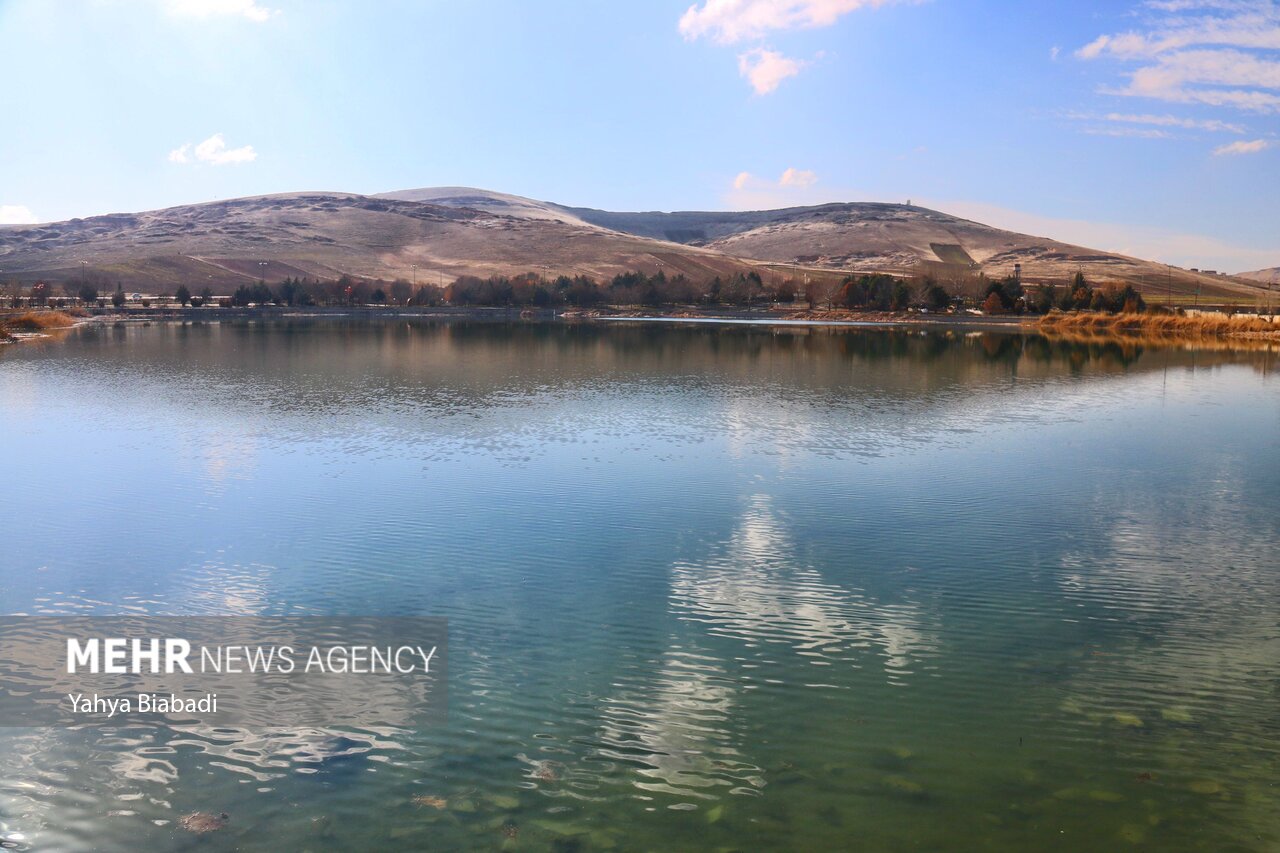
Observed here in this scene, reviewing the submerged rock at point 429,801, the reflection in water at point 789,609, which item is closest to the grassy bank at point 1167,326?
the reflection in water at point 789,609

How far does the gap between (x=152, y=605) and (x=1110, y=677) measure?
10.3 meters

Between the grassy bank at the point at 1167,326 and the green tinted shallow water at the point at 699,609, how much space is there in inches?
1885

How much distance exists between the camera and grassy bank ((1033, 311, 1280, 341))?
67.8 meters

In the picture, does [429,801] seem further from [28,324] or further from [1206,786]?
[28,324]

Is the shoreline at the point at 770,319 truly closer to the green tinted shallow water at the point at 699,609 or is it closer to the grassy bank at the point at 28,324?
the grassy bank at the point at 28,324

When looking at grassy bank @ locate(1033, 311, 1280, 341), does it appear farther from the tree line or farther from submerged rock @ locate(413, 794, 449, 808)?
submerged rock @ locate(413, 794, 449, 808)

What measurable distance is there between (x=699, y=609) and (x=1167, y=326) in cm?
7608

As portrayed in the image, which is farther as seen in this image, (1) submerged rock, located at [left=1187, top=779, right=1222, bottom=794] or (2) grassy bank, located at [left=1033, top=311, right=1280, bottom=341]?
(2) grassy bank, located at [left=1033, top=311, right=1280, bottom=341]

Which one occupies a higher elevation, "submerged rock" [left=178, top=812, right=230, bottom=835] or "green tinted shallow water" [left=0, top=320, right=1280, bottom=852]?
"green tinted shallow water" [left=0, top=320, right=1280, bottom=852]

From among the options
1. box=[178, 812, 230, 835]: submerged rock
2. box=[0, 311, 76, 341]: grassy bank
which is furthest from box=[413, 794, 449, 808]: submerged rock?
box=[0, 311, 76, 341]: grassy bank

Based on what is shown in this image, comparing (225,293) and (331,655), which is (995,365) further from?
(225,293)

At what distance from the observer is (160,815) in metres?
6.96

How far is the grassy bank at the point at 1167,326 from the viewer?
67750mm

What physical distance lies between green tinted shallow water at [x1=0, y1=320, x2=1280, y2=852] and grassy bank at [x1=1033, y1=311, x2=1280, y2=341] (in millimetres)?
47885
